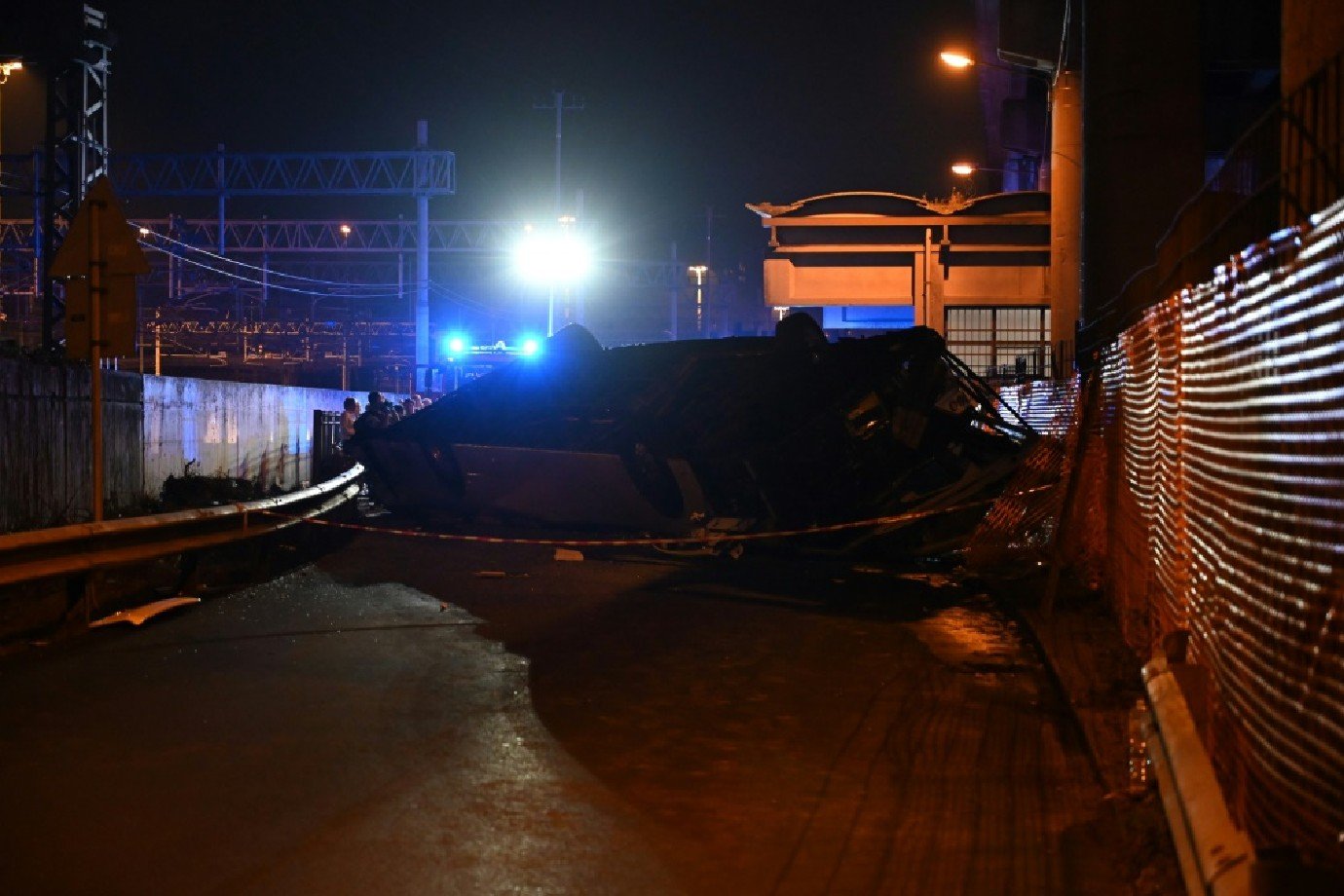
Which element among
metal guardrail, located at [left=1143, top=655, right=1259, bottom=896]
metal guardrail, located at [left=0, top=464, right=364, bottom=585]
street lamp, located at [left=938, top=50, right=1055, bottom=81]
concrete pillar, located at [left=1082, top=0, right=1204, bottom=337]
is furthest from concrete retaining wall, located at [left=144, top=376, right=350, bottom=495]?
metal guardrail, located at [left=1143, top=655, right=1259, bottom=896]

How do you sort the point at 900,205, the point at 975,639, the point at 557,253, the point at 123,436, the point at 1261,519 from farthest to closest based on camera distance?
the point at 557,253 → the point at 900,205 → the point at 123,436 → the point at 975,639 → the point at 1261,519

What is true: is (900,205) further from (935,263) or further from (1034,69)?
(1034,69)

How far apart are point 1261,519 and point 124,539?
8.47 metres

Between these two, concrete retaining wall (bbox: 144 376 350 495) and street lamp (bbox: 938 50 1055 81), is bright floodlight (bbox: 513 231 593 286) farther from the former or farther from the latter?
concrete retaining wall (bbox: 144 376 350 495)

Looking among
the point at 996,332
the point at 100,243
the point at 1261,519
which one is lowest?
the point at 1261,519

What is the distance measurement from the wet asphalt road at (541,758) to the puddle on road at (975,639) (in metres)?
0.05

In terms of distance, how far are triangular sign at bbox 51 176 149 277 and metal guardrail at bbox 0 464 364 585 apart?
2075mm

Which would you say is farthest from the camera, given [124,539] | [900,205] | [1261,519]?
[900,205]

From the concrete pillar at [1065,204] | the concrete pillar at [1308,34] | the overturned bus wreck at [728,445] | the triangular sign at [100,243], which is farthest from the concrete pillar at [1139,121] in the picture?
the triangular sign at [100,243]

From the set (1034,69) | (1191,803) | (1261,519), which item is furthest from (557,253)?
(1191,803)

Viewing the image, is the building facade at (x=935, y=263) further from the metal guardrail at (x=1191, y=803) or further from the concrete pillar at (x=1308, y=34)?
the metal guardrail at (x=1191, y=803)

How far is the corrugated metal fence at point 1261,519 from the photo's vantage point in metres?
3.57

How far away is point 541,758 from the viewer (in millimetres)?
6246

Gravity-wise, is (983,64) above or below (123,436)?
above
